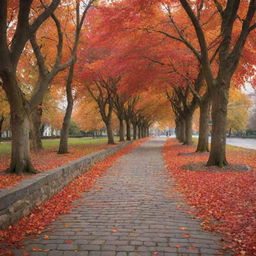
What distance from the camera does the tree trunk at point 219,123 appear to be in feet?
34.3

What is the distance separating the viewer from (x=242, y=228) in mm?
4523

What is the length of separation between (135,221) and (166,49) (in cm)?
1223

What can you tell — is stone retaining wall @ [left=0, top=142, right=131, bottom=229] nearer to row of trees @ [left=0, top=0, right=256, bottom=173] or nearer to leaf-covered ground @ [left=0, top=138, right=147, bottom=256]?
leaf-covered ground @ [left=0, top=138, right=147, bottom=256]

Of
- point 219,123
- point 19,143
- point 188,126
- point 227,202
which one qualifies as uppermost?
point 188,126

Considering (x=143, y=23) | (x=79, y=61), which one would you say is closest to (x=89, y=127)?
(x=79, y=61)

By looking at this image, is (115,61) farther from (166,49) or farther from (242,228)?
(242,228)

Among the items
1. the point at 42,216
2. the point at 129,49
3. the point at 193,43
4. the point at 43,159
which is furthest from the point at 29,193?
the point at 193,43

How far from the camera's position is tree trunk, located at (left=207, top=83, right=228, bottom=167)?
34.3 ft

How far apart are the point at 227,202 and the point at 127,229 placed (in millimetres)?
2575

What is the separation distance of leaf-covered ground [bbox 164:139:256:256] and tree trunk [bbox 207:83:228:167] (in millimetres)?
930

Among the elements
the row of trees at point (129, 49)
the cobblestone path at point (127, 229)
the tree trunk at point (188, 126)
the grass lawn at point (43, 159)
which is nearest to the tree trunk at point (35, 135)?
the row of trees at point (129, 49)

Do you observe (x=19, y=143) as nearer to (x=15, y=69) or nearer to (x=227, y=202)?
(x=15, y=69)

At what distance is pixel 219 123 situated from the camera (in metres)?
10.5

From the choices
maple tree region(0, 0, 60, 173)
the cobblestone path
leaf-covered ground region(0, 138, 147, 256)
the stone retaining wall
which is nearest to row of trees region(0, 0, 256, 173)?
maple tree region(0, 0, 60, 173)
